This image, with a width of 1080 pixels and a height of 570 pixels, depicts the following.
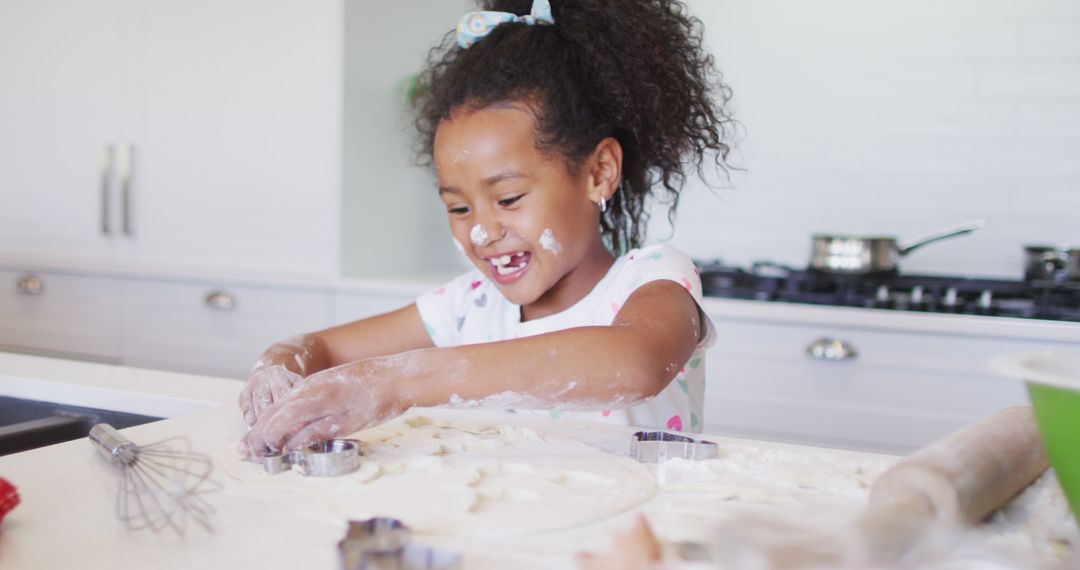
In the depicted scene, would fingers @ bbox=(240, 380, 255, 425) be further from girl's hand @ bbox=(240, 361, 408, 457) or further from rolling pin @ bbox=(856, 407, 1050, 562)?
rolling pin @ bbox=(856, 407, 1050, 562)

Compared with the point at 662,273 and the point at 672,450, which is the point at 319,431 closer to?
the point at 672,450

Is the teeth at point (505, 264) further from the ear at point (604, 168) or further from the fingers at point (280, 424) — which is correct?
the fingers at point (280, 424)

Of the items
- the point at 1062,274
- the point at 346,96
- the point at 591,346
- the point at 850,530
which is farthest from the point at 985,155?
the point at 850,530

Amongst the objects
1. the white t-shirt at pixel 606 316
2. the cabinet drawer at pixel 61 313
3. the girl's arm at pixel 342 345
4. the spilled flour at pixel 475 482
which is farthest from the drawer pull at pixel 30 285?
the spilled flour at pixel 475 482

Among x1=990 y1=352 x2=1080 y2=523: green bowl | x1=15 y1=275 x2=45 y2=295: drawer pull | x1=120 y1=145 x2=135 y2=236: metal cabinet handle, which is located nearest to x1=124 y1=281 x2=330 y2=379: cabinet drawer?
x1=120 y1=145 x2=135 y2=236: metal cabinet handle

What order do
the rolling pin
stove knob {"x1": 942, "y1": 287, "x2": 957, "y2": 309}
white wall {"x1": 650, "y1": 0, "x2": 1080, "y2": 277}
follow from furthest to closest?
white wall {"x1": 650, "y1": 0, "x2": 1080, "y2": 277}, stove knob {"x1": 942, "y1": 287, "x2": 957, "y2": 309}, the rolling pin

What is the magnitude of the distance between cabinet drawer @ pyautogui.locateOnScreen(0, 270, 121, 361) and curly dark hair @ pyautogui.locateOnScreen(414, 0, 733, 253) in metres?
1.55

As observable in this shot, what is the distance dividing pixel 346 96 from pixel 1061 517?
189 centimetres

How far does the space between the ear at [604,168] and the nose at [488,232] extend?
14 cm

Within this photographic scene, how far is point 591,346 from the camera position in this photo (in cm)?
87

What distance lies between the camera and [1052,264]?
1911 millimetres

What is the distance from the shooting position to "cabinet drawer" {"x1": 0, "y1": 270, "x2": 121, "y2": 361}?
2.49 metres

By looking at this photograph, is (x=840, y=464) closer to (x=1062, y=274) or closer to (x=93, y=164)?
(x=1062, y=274)

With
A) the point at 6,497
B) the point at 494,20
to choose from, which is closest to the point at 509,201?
the point at 494,20
